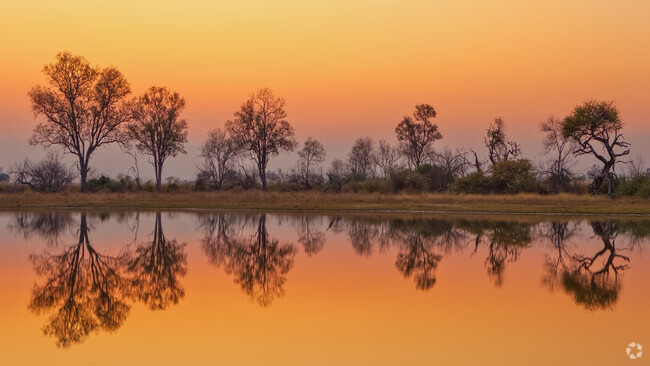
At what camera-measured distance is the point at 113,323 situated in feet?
37.9

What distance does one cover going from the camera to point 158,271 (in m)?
17.8

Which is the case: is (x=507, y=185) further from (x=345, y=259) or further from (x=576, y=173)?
(x=345, y=259)

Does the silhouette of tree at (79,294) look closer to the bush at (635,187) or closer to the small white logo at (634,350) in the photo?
the small white logo at (634,350)

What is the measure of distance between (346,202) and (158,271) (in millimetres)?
36339

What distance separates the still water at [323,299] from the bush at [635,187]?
27.9 metres

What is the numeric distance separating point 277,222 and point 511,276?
22268 millimetres

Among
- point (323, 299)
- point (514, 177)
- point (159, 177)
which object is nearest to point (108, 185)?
point (159, 177)

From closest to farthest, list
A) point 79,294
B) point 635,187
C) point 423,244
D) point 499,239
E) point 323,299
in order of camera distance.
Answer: point 323,299, point 79,294, point 423,244, point 499,239, point 635,187

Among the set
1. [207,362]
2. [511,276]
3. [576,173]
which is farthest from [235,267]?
[576,173]

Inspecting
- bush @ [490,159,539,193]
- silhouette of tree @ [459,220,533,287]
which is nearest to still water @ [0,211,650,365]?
silhouette of tree @ [459,220,533,287]

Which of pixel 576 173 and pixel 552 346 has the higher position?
pixel 576 173

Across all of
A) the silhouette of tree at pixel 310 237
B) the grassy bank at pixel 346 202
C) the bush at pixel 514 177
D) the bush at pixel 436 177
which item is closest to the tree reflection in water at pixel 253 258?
the silhouette of tree at pixel 310 237

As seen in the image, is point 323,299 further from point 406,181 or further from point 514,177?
point 406,181

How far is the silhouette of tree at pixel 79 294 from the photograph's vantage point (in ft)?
37.1
